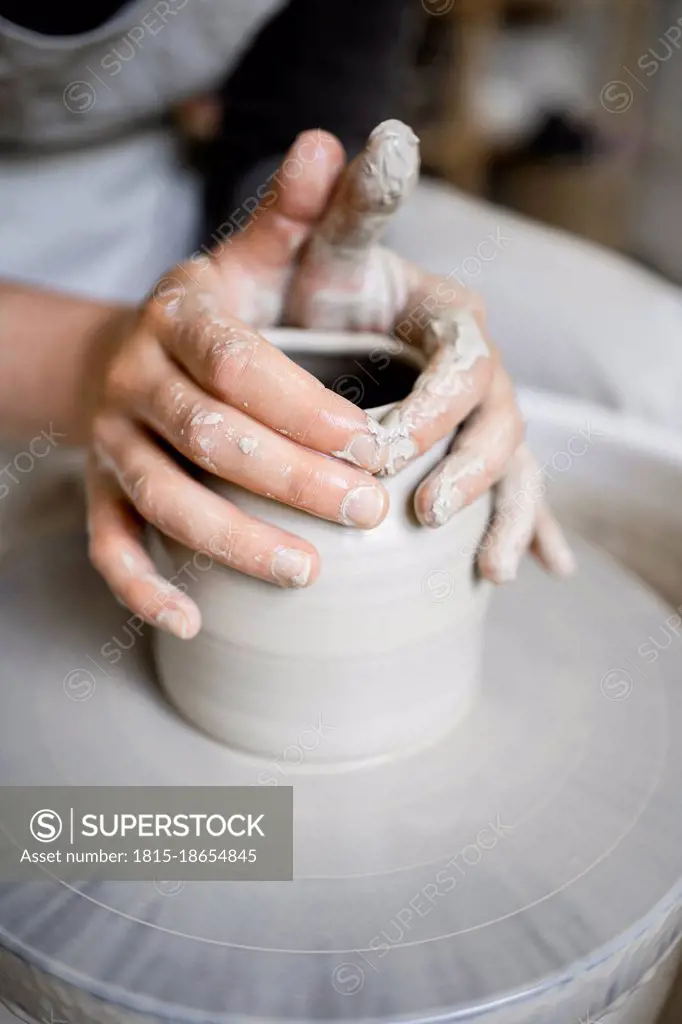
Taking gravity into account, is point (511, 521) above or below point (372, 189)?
below

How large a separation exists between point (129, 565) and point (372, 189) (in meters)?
0.35

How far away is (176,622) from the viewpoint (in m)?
0.74

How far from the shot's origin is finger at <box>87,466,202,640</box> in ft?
2.44

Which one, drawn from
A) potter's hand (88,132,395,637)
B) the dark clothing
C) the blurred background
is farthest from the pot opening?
the blurred background

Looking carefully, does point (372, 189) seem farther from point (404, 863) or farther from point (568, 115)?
point (568, 115)

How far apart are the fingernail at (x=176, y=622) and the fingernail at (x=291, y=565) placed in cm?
10

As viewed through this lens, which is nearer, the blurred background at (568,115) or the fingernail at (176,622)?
the fingernail at (176,622)

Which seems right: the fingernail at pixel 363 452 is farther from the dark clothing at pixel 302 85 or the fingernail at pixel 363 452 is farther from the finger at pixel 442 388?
the dark clothing at pixel 302 85

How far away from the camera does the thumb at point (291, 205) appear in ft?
2.59

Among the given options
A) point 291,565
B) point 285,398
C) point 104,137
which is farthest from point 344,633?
point 104,137

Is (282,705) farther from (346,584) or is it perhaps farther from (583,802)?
(583,802)

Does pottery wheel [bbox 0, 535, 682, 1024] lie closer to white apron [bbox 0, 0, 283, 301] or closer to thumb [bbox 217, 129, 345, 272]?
thumb [bbox 217, 129, 345, 272]

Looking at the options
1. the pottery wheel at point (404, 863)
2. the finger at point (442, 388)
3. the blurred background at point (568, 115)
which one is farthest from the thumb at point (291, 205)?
the blurred background at point (568, 115)

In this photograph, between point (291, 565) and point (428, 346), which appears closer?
point (291, 565)
